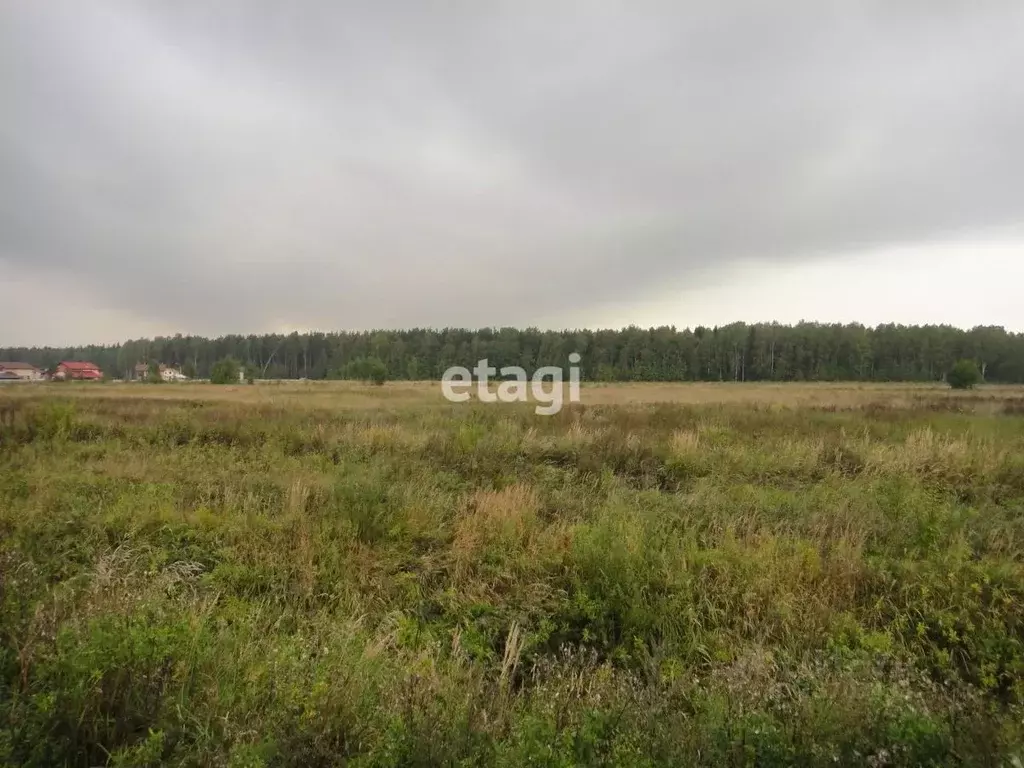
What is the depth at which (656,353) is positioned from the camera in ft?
309

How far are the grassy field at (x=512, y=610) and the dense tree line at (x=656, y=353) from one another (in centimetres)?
6510

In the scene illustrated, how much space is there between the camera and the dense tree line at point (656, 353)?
83.4m

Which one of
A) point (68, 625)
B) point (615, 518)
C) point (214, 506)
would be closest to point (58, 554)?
point (214, 506)

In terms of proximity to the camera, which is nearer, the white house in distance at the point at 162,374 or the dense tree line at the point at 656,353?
the white house in distance at the point at 162,374

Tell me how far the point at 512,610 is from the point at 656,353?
93.5 metres

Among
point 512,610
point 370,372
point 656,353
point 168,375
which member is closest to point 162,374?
point 168,375

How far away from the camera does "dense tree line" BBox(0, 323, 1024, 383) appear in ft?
274

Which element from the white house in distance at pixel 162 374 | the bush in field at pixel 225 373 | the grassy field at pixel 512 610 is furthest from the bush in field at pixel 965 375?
the white house in distance at pixel 162 374

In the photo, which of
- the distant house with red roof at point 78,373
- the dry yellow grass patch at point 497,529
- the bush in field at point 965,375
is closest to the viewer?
the dry yellow grass patch at point 497,529

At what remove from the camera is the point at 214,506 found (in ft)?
22.7

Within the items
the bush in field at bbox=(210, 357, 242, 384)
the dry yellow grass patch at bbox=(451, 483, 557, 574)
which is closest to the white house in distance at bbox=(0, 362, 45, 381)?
the bush in field at bbox=(210, 357, 242, 384)

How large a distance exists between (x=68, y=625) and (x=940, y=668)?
19.3 ft

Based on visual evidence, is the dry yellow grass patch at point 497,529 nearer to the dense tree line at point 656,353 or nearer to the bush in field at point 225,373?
the bush in field at point 225,373

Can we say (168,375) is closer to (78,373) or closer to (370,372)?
(78,373)
